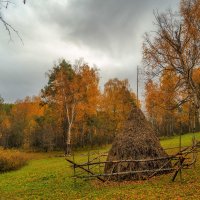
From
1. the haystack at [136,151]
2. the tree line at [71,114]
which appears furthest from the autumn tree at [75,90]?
the haystack at [136,151]

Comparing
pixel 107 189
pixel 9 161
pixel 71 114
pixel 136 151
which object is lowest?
pixel 107 189

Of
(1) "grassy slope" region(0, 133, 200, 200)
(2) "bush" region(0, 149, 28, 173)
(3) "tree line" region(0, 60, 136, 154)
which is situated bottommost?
(1) "grassy slope" region(0, 133, 200, 200)

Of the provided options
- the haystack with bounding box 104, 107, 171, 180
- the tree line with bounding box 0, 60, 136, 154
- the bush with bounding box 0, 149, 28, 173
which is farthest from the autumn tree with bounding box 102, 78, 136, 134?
the haystack with bounding box 104, 107, 171, 180

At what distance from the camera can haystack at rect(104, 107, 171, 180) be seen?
61.1 feet

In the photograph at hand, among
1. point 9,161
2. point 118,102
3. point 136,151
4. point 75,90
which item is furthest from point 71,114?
point 136,151

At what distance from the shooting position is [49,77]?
162ft

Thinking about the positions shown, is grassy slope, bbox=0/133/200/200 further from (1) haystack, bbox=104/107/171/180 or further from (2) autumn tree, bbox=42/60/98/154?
(2) autumn tree, bbox=42/60/98/154

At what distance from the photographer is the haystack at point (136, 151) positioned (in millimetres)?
18609

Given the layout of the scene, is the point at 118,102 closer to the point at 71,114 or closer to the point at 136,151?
the point at 71,114

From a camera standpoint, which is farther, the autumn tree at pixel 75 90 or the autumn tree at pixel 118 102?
the autumn tree at pixel 118 102

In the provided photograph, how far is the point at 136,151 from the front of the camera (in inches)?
763

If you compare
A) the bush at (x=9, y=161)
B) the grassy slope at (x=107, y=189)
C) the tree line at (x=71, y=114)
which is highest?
the tree line at (x=71, y=114)

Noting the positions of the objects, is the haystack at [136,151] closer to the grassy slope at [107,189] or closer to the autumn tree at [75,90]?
the grassy slope at [107,189]

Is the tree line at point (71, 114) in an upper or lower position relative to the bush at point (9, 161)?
upper
